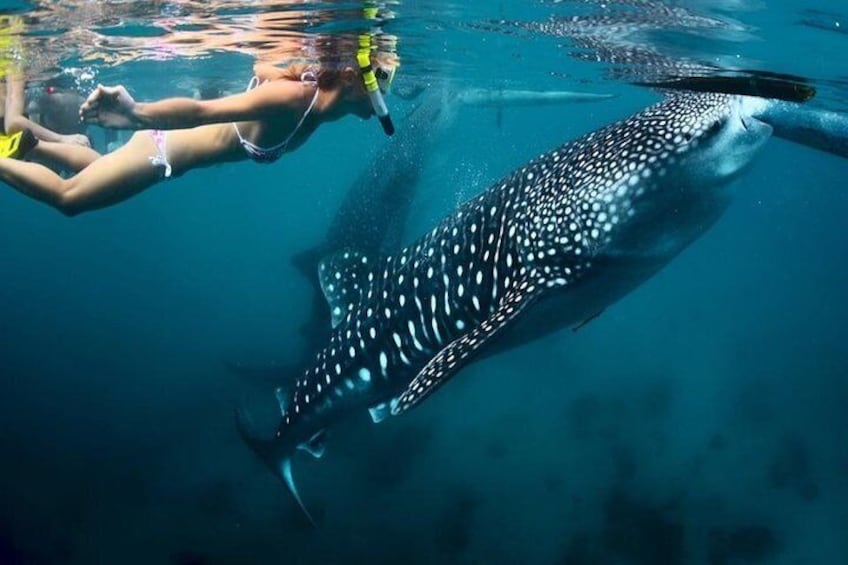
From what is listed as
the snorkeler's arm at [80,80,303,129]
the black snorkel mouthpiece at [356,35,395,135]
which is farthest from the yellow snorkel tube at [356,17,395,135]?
the snorkeler's arm at [80,80,303,129]

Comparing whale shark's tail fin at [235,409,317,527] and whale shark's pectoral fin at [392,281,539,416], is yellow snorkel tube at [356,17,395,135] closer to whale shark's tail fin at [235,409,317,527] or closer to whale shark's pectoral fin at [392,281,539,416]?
whale shark's pectoral fin at [392,281,539,416]

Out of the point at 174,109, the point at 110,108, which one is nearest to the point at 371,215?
the point at 174,109

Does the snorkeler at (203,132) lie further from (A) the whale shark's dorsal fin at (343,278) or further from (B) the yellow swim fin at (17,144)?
(A) the whale shark's dorsal fin at (343,278)

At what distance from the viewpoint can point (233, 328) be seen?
2244cm

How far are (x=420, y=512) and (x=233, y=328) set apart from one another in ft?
45.1

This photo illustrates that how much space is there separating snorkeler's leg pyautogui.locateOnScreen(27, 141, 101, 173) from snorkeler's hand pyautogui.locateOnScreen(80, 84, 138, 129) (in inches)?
76.4

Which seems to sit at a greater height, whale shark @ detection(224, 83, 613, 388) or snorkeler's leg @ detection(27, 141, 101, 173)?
snorkeler's leg @ detection(27, 141, 101, 173)

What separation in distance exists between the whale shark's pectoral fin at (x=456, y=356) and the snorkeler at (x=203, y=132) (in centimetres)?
179

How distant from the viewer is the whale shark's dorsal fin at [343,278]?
726cm

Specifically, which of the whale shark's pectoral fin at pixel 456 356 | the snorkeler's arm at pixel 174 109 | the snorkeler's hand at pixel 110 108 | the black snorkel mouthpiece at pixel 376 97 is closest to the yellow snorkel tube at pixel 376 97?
the black snorkel mouthpiece at pixel 376 97

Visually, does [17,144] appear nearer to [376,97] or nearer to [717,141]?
[376,97]

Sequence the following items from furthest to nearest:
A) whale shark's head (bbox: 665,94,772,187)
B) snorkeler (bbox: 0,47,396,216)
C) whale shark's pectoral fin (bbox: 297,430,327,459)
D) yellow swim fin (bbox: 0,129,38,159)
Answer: whale shark's pectoral fin (bbox: 297,430,327,459) < yellow swim fin (bbox: 0,129,38,159) < snorkeler (bbox: 0,47,396,216) < whale shark's head (bbox: 665,94,772,187)

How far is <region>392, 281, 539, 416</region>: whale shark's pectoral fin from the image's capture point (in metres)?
4.64

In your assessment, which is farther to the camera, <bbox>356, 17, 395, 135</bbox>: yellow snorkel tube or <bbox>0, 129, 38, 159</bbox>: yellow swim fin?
<bbox>0, 129, 38, 159</bbox>: yellow swim fin
